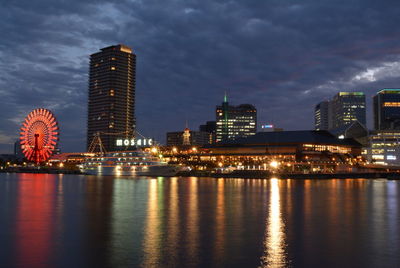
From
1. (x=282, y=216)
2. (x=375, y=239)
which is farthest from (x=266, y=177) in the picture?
(x=375, y=239)

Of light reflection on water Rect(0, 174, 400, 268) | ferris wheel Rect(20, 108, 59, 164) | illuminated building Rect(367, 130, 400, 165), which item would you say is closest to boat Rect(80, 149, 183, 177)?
ferris wheel Rect(20, 108, 59, 164)

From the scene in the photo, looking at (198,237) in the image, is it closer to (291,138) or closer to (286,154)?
(286,154)

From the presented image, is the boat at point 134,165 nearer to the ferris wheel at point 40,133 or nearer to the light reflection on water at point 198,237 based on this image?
the ferris wheel at point 40,133

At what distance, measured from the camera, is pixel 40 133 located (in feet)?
528

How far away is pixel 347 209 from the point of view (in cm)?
4344

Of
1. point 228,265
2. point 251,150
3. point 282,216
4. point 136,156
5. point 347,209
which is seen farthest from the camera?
point 251,150

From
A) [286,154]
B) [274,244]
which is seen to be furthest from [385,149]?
[274,244]

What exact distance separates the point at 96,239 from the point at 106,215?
11.7m

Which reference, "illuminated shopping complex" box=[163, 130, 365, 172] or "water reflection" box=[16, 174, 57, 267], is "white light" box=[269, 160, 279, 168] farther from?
"water reflection" box=[16, 174, 57, 267]

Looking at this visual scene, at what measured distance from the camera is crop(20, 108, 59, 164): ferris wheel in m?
161

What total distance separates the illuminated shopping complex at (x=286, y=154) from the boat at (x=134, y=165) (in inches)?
1584

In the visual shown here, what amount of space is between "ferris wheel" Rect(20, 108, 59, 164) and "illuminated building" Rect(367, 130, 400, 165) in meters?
135

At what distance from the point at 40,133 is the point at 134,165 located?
4119 cm

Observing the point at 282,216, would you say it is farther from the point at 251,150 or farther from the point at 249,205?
the point at 251,150
